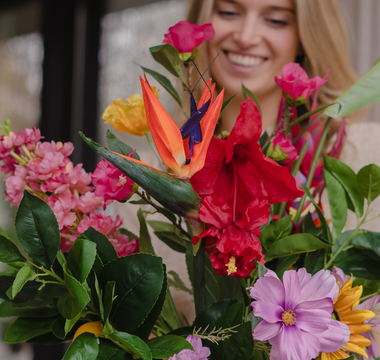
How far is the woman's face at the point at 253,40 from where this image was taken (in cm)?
71

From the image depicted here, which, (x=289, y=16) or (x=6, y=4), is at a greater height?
(x=6, y=4)

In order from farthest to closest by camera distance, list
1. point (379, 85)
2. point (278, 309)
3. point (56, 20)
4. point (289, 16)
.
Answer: point (56, 20) < point (289, 16) < point (379, 85) < point (278, 309)

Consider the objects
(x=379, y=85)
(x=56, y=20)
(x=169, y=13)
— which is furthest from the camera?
(x=56, y=20)

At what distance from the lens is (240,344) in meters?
0.24

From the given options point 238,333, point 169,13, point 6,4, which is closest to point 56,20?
point 6,4

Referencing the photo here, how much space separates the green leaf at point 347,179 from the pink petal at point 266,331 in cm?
16

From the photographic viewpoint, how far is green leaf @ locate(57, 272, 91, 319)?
0.23 meters

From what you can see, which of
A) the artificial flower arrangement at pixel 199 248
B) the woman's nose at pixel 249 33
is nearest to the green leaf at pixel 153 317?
the artificial flower arrangement at pixel 199 248

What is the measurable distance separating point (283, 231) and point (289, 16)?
57 cm

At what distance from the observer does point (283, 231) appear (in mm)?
325

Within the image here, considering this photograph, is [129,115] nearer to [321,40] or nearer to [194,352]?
[194,352]

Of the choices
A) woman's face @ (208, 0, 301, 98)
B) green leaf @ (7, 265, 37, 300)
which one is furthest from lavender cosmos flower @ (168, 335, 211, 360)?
woman's face @ (208, 0, 301, 98)

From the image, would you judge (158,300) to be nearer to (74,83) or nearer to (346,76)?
(346,76)

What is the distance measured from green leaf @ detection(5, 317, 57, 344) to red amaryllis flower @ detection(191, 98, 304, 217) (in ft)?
0.59
